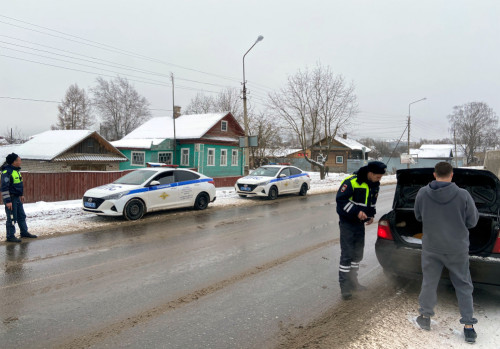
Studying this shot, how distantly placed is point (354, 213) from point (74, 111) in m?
62.7

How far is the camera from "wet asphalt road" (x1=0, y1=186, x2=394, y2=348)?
11.3 feet

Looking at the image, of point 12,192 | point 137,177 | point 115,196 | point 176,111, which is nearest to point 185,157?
point 176,111

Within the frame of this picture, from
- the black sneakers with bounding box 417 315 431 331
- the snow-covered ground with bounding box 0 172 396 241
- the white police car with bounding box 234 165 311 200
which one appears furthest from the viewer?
the white police car with bounding box 234 165 311 200

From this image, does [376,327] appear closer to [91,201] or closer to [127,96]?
[91,201]

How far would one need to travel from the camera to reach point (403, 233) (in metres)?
4.94

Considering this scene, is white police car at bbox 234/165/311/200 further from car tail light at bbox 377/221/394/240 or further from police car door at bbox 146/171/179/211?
car tail light at bbox 377/221/394/240

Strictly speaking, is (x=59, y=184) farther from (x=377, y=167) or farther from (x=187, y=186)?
(x=377, y=167)

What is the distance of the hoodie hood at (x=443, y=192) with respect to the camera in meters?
3.33

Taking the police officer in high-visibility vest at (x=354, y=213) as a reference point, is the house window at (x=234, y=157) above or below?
above

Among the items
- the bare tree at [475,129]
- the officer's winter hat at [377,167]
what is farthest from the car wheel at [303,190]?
the bare tree at [475,129]

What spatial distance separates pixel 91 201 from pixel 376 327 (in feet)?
27.2

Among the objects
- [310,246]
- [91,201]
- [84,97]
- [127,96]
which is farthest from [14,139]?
[310,246]

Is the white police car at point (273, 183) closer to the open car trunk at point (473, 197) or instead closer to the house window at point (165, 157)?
the open car trunk at point (473, 197)

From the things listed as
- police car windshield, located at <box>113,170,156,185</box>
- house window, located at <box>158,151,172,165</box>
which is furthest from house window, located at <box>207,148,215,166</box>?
police car windshield, located at <box>113,170,156,185</box>
